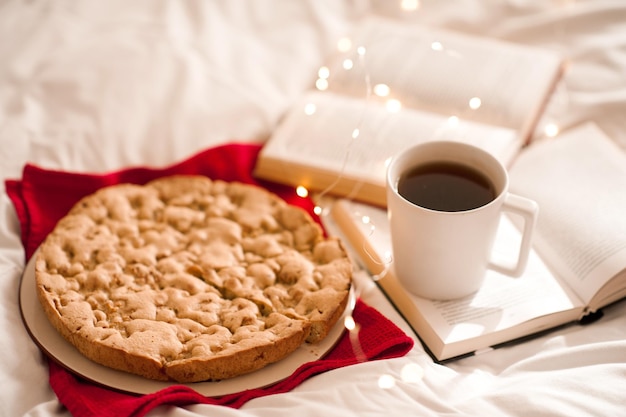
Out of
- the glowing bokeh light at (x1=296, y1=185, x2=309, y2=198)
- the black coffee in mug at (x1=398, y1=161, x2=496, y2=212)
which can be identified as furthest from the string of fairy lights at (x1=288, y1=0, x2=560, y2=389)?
the black coffee in mug at (x1=398, y1=161, x2=496, y2=212)

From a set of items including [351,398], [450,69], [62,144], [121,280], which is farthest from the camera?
[450,69]

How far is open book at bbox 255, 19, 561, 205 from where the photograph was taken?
49.5 inches

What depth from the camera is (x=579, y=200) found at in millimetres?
1147

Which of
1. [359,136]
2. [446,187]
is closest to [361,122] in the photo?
[359,136]

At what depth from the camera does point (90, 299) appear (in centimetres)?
96

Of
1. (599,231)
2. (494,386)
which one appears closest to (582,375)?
(494,386)

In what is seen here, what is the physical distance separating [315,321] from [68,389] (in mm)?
319

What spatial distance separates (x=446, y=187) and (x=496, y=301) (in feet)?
0.59

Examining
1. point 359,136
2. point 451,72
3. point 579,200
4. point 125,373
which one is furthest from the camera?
point 451,72

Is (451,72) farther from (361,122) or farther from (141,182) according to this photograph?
(141,182)

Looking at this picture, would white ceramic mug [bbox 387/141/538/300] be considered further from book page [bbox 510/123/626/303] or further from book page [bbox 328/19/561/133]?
book page [bbox 328/19/561/133]

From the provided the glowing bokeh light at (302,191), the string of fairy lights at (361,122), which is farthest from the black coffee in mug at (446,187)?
the glowing bokeh light at (302,191)

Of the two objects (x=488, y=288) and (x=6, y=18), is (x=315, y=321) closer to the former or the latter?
(x=488, y=288)

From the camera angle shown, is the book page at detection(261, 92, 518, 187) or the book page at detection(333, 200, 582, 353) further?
the book page at detection(261, 92, 518, 187)
